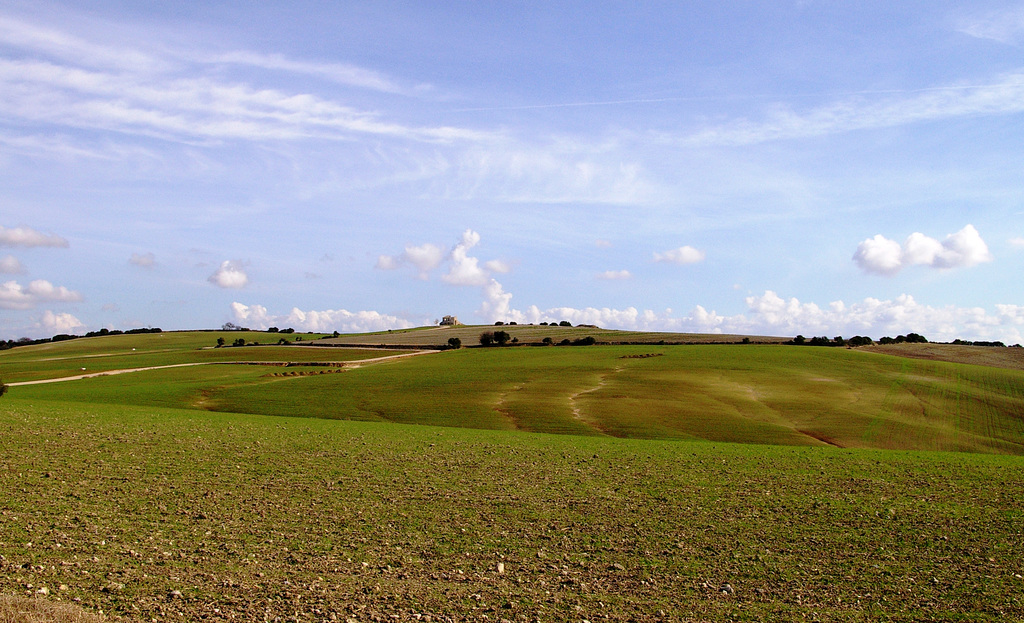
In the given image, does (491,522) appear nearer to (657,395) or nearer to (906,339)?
(657,395)

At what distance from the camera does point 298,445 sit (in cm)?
2283

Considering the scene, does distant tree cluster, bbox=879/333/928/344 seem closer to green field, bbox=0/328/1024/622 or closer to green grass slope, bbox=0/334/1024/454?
green grass slope, bbox=0/334/1024/454

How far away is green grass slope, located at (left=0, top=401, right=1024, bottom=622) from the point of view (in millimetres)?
9367

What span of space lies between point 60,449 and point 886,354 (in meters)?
78.9

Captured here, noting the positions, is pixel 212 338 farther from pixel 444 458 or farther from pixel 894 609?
pixel 894 609

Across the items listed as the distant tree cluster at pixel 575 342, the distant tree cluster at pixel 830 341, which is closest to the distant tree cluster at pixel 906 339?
the distant tree cluster at pixel 830 341

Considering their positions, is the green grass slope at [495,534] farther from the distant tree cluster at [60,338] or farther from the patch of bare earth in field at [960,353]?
the distant tree cluster at [60,338]

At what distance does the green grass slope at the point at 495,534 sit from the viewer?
9.37 meters

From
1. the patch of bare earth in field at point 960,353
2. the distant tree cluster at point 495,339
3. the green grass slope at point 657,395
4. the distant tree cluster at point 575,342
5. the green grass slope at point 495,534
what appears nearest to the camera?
the green grass slope at point 495,534

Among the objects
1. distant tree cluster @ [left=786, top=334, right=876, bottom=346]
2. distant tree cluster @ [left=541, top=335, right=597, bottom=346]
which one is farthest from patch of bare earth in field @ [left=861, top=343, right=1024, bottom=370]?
distant tree cluster @ [left=541, top=335, right=597, bottom=346]

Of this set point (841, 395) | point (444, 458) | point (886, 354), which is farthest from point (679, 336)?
point (444, 458)

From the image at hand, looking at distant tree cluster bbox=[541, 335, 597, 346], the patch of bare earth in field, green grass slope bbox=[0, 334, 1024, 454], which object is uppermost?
distant tree cluster bbox=[541, 335, 597, 346]

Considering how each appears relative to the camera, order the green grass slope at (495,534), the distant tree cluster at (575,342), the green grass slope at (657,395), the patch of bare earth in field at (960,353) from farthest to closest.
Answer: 1. the distant tree cluster at (575,342)
2. the patch of bare earth in field at (960,353)
3. the green grass slope at (657,395)
4. the green grass slope at (495,534)

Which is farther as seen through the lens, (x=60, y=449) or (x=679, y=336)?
(x=679, y=336)
